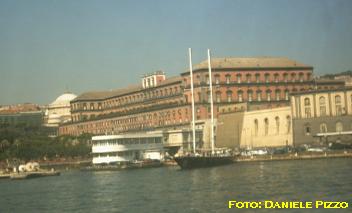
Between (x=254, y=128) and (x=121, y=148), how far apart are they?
771 inches

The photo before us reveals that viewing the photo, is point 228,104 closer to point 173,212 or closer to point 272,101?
point 272,101

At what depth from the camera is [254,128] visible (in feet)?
345

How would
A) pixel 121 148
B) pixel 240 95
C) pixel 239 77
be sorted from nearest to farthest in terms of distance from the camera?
pixel 121 148, pixel 240 95, pixel 239 77

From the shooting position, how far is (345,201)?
37.8 meters

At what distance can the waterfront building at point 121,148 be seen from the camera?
3999 inches

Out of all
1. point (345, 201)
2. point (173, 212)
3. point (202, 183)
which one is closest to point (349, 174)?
point (202, 183)

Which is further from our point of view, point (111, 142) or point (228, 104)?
point (228, 104)

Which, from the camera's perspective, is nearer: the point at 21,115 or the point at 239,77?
the point at 239,77

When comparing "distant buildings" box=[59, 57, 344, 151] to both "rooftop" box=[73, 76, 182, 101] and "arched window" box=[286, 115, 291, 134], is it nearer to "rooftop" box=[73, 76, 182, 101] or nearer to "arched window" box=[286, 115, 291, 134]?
"arched window" box=[286, 115, 291, 134]

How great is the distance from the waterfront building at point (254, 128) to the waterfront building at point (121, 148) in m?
11.7

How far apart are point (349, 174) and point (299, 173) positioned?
593 centimetres

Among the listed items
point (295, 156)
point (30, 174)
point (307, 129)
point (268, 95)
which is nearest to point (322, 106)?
point (307, 129)

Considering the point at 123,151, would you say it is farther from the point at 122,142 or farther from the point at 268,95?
the point at 268,95

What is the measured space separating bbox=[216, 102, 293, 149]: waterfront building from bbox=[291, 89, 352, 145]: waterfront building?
2291 mm
